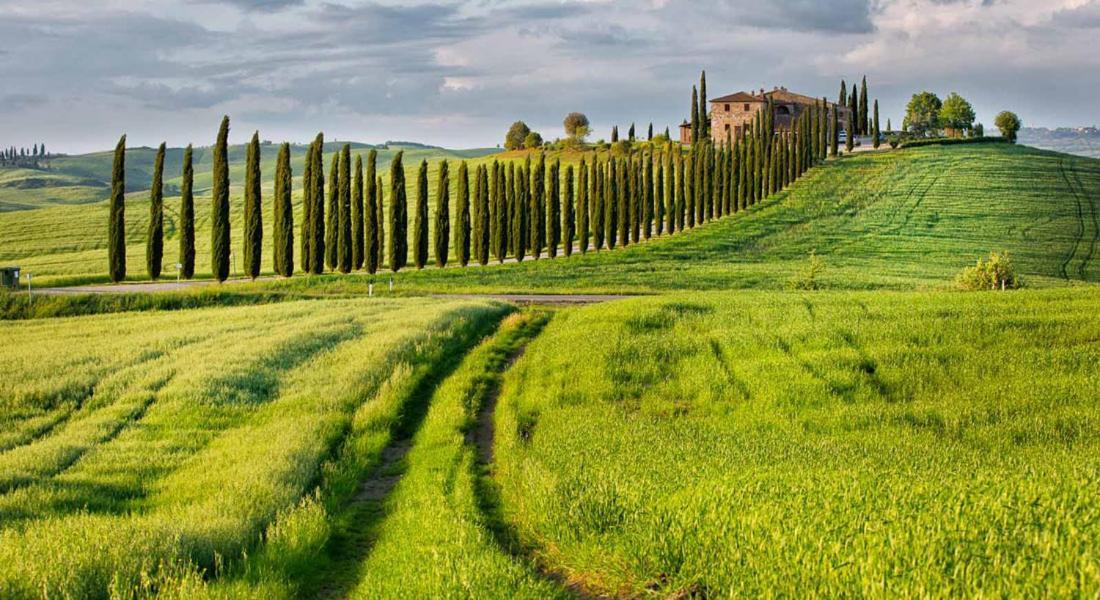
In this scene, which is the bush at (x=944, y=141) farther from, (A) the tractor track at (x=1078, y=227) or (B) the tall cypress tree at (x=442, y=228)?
(B) the tall cypress tree at (x=442, y=228)

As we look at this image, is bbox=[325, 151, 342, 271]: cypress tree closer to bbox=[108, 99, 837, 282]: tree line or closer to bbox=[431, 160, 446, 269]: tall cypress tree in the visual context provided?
bbox=[108, 99, 837, 282]: tree line

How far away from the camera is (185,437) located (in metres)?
14.6

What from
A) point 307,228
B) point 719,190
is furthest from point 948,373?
point 719,190

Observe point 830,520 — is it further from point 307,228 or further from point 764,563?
point 307,228

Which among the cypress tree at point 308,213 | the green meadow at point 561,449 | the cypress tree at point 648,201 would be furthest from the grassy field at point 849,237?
the green meadow at point 561,449

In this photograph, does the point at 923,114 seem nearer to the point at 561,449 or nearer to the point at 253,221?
the point at 253,221

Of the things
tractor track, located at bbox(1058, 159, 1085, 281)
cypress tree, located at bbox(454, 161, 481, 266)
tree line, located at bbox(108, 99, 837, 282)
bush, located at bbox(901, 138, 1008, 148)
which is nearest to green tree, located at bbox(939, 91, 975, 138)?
bush, located at bbox(901, 138, 1008, 148)

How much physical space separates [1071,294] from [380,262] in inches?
1635

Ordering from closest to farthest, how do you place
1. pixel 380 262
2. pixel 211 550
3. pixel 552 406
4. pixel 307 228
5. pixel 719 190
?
pixel 211 550 < pixel 552 406 < pixel 307 228 < pixel 380 262 < pixel 719 190

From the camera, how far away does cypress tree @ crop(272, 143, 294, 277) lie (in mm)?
50344

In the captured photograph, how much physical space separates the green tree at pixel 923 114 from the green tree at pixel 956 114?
1119mm

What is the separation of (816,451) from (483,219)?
165 ft

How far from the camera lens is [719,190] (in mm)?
77500

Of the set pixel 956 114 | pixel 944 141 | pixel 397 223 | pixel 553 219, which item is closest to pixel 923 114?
pixel 956 114
